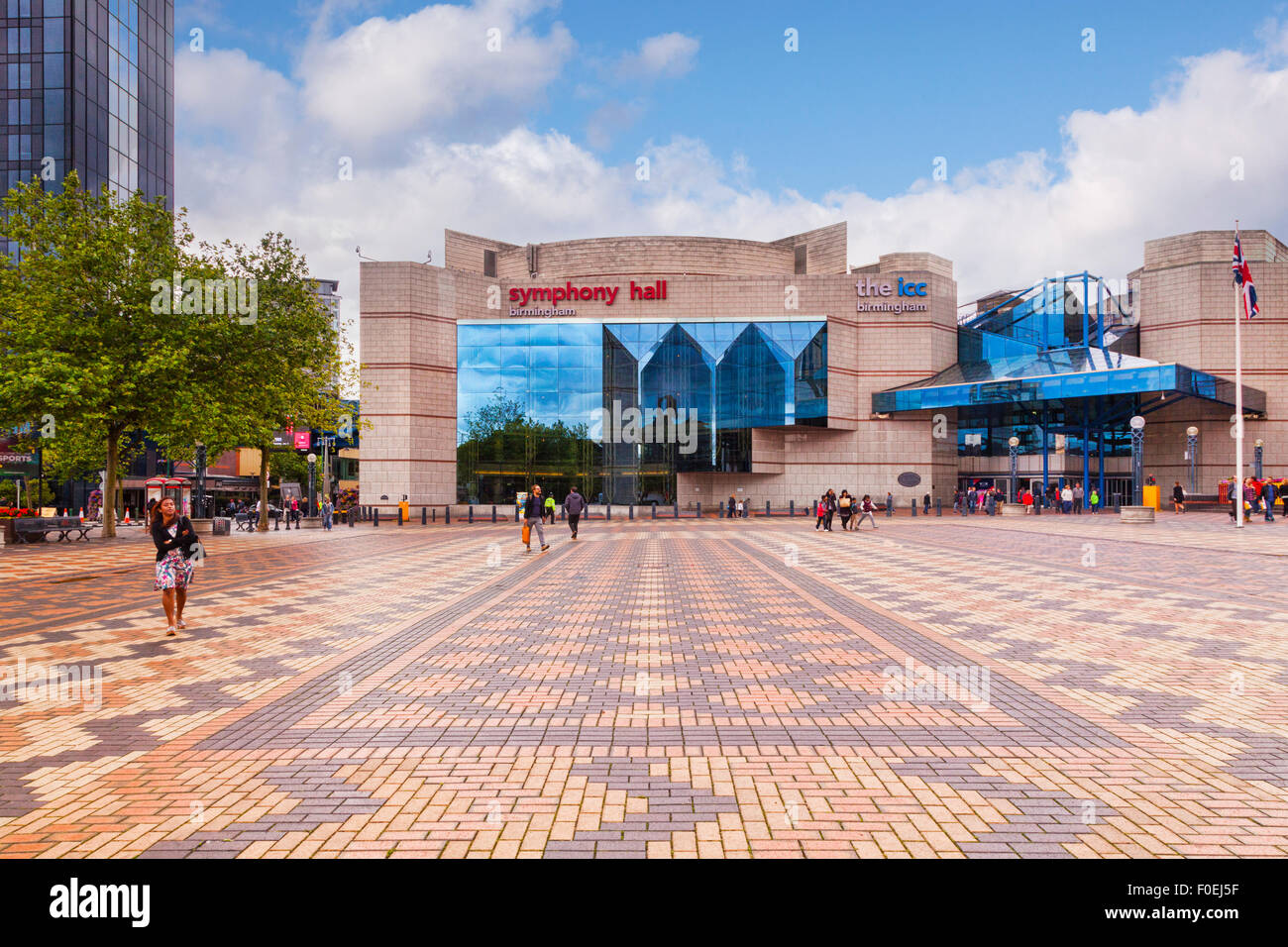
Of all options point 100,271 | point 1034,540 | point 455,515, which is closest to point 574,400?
point 455,515

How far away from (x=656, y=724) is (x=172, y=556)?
22.9ft

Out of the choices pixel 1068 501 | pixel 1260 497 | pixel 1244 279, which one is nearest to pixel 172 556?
pixel 1244 279

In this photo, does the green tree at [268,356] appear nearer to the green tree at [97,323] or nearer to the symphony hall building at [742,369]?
the green tree at [97,323]

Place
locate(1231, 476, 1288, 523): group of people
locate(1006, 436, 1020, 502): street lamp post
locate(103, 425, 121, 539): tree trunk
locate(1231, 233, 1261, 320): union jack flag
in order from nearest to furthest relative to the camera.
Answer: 1. locate(103, 425, 121, 539): tree trunk
2. locate(1231, 233, 1261, 320): union jack flag
3. locate(1231, 476, 1288, 523): group of people
4. locate(1006, 436, 1020, 502): street lamp post

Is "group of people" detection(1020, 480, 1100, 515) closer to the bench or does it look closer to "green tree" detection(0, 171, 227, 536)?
"green tree" detection(0, 171, 227, 536)

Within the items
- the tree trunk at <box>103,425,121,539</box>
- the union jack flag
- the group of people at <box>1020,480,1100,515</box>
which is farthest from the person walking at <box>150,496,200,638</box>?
the group of people at <box>1020,480,1100,515</box>

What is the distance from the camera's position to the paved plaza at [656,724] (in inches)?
145

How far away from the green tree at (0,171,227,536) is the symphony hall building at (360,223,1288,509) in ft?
72.0

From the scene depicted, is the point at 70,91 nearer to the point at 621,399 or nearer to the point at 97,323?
the point at 97,323

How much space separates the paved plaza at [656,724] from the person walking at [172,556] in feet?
1.71

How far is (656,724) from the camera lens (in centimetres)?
542

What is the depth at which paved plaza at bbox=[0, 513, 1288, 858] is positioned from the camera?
367 cm
